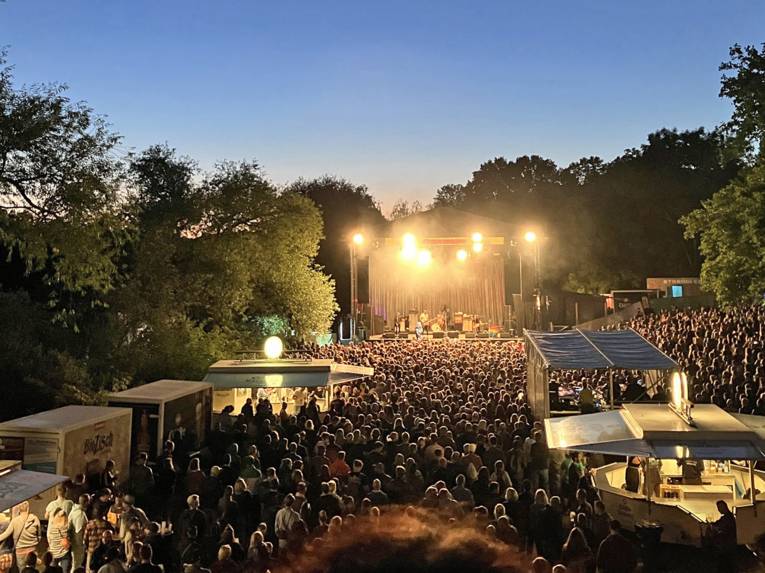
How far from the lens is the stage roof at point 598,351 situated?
11.2 metres

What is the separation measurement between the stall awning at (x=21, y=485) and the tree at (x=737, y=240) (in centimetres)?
2023

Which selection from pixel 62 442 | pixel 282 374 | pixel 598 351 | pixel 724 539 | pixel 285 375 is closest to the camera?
pixel 724 539

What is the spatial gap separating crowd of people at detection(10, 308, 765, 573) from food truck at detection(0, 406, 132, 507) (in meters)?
0.40

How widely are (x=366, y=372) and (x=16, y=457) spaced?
25.2ft

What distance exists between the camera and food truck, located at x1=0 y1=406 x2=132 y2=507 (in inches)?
326

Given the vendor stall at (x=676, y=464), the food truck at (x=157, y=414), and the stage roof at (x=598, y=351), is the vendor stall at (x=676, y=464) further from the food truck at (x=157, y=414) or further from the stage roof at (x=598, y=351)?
the food truck at (x=157, y=414)

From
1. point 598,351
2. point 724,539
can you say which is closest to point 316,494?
point 724,539

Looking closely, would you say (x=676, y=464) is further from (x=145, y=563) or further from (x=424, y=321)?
(x=424, y=321)

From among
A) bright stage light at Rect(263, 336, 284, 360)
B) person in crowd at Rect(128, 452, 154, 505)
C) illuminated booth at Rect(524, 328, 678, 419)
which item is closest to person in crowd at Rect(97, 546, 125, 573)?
person in crowd at Rect(128, 452, 154, 505)

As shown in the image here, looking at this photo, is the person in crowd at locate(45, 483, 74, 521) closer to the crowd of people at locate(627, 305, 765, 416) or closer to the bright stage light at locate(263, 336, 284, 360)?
the bright stage light at locate(263, 336, 284, 360)

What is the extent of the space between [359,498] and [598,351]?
636 cm

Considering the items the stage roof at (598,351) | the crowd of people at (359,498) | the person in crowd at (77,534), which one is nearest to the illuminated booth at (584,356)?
the stage roof at (598,351)

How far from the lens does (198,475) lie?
7824 mm

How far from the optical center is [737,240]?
21297 millimetres
